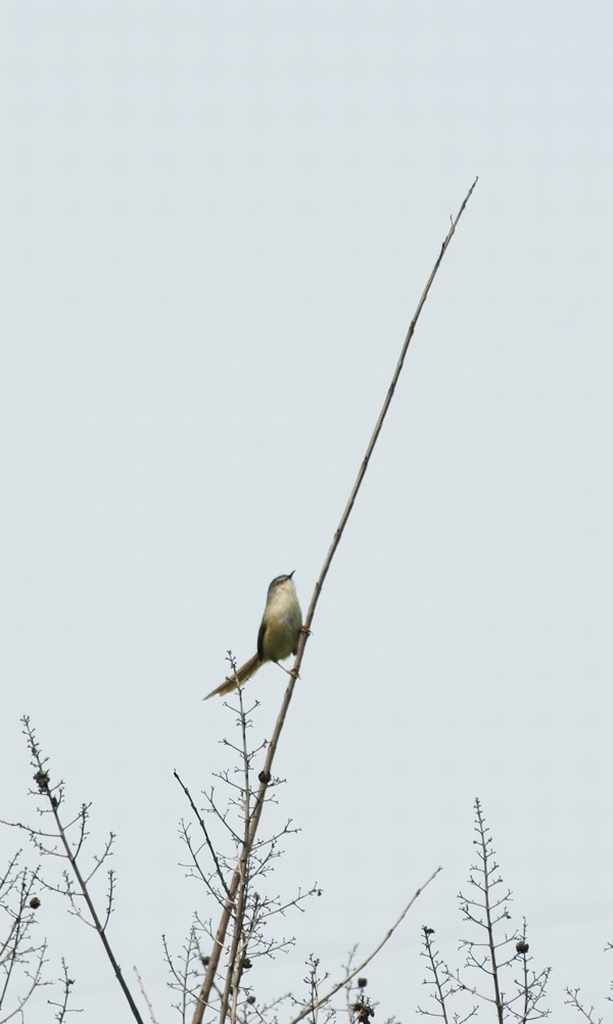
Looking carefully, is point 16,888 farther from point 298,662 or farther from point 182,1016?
point 298,662

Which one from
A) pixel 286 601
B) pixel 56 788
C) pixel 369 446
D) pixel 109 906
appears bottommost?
pixel 109 906

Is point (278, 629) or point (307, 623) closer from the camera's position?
point (307, 623)

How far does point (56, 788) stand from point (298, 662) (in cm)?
100

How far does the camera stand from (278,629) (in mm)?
8359

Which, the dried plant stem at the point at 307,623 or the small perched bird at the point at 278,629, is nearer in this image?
the dried plant stem at the point at 307,623

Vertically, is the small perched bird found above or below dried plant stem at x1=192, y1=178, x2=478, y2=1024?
above

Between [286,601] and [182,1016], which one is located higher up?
[286,601]

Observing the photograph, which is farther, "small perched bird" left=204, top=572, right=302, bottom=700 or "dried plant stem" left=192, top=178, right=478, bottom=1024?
"small perched bird" left=204, top=572, right=302, bottom=700

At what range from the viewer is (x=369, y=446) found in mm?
4293

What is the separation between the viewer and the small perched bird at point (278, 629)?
8.37m

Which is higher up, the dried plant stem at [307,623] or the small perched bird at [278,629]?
the small perched bird at [278,629]

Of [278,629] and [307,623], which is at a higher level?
[278,629]

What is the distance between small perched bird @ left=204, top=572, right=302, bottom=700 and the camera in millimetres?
8367

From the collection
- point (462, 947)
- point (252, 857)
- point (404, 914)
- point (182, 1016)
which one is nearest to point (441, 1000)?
point (462, 947)
